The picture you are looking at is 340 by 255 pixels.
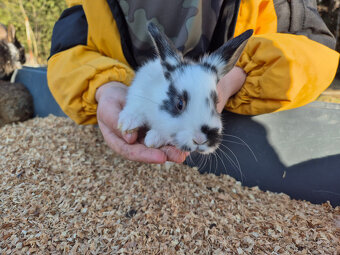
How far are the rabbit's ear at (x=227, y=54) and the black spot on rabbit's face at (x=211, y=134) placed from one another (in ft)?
1.50

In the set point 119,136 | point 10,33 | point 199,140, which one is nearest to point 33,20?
point 10,33

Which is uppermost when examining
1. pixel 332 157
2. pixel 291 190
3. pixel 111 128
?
pixel 111 128

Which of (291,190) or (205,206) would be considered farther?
(291,190)

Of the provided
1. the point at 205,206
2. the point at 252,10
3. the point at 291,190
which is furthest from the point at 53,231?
the point at 252,10

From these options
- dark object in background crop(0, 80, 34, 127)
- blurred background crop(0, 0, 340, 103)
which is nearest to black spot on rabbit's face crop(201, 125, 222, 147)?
dark object in background crop(0, 80, 34, 127)

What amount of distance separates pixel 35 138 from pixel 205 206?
203 cm

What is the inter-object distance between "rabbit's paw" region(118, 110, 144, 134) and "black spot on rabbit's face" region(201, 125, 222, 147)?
0.50 meters

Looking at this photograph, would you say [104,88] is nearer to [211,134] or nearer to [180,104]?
[180,104]

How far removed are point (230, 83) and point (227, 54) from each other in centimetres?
36

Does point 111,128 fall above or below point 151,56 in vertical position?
below

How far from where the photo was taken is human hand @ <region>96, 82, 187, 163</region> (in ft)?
5.51

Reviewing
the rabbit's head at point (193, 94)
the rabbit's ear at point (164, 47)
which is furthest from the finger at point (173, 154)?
the rabbit's ear at point (164, 47)

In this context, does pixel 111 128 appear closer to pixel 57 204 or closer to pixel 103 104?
pixel 103 104

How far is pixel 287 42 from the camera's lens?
1.76 metres
